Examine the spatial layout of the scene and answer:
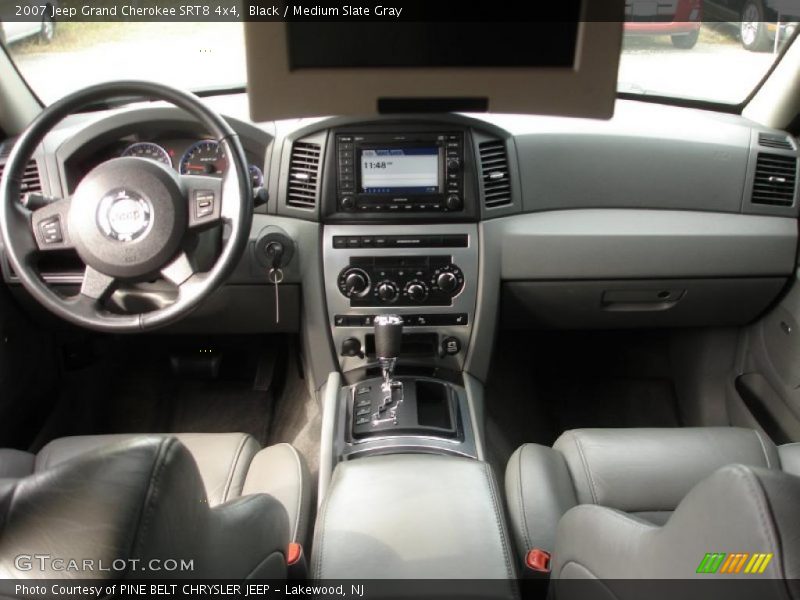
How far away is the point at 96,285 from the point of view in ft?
5.74

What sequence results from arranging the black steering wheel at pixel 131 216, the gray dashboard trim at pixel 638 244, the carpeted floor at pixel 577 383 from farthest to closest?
the carpeted floor at pixel 577 383, the gray dashboard trim at pixel 638 244, the black steering wheel at pixel 131 216

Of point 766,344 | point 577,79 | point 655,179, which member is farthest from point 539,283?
Result: point 577,79

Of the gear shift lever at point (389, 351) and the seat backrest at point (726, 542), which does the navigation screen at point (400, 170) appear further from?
the seat backrest at point (726, 542)

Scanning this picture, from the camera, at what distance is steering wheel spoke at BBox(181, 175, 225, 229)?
1724 mm

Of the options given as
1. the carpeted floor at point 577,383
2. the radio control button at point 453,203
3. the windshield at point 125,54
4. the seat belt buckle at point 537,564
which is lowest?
the carpeted floor at point 577,383

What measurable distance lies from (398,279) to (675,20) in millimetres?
1280

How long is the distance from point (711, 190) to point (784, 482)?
1.64 metres

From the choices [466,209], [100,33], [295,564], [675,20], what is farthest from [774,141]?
[100,33]

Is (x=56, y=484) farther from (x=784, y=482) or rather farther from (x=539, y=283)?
(x=539, y=283)

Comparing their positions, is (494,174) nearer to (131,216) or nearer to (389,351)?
(389,351)

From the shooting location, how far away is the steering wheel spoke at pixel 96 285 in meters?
1.74

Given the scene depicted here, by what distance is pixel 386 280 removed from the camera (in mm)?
2184

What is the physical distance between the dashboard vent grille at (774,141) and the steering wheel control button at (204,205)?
1.77m

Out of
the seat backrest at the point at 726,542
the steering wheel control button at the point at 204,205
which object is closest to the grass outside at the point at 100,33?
the steering wheel control button at the point at 204,205
